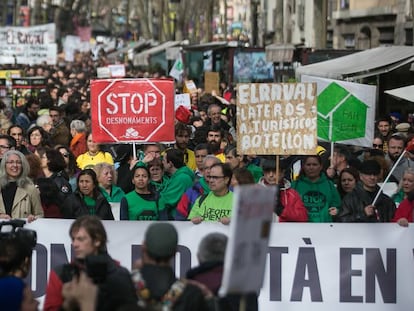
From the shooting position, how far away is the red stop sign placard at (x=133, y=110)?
13.6 m

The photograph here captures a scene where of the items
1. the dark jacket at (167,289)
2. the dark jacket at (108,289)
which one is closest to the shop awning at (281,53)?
the dark jacket at (108,289)

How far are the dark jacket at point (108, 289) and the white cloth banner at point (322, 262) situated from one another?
2.78m

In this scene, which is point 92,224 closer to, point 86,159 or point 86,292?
point 86,292

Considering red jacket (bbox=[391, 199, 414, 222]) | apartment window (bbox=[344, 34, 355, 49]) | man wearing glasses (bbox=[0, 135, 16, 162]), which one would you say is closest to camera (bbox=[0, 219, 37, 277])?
red jacket (bbox=[391, 199, 414, 222])

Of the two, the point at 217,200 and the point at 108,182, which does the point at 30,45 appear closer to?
the point at 108,182

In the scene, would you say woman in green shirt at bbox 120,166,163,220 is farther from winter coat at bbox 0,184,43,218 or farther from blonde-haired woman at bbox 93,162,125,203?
blonde-haired woman at bbox 93,162,125,203

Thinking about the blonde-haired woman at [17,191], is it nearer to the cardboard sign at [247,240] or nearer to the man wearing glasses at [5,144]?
the man wearing glasses at [5,144]

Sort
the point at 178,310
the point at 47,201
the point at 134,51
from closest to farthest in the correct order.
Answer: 1. the point at 178,310
2. the point at 47,201
3. the point at 134,51

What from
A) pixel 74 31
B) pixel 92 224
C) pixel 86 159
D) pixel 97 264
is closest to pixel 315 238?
pixel 92 224

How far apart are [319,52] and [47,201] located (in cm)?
1822

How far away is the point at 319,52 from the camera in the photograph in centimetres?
2872

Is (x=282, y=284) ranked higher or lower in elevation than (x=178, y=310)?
lower

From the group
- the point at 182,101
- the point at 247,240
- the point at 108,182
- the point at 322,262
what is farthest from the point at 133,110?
the point at 247,240

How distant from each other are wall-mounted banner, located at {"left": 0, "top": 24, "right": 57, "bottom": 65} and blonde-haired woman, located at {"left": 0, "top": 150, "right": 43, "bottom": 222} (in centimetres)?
3376
